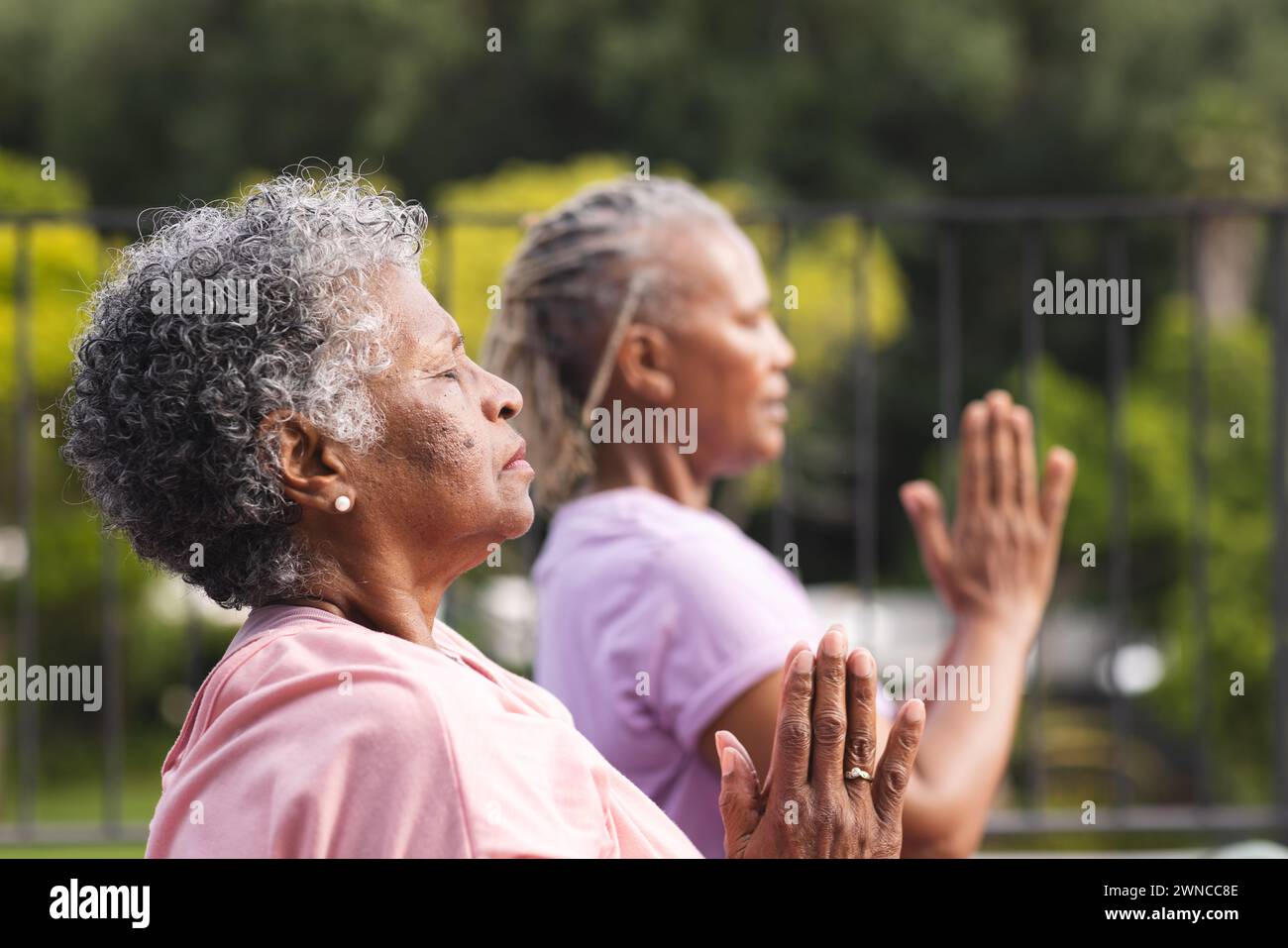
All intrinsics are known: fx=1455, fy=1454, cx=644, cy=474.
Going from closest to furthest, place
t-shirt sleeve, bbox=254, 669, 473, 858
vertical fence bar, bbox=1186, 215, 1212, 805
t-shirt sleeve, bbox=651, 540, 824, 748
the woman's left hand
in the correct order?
t-shirt sleeve, bbox=254, 669, 473, 858
t-shirt sleeve, bbox=651, 540, 824, 748
the woman's left hand
vertical fence bar, bbox=1186, 215, 1212, 805

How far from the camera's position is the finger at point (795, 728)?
130 cm

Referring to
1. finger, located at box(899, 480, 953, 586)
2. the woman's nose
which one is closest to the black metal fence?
finger, located at box(899, 480, 953, 586)

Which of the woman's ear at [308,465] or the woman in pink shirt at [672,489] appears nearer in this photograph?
the woman's ear at [308,465]

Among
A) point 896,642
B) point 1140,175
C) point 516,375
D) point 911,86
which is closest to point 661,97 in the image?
point 911,86

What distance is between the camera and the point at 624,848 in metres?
1.29

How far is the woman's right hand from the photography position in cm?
131

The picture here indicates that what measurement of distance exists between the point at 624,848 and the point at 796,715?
0.19 metres

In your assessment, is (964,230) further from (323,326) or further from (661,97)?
(323,326)

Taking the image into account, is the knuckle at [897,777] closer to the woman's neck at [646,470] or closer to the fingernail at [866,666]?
the fingernail at [866,666]

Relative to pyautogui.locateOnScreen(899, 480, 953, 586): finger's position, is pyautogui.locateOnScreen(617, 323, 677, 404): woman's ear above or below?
above

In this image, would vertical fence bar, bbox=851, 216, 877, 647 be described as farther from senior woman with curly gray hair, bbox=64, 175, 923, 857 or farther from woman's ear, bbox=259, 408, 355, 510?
woman's ear, bbox=259, 408, 355, 510

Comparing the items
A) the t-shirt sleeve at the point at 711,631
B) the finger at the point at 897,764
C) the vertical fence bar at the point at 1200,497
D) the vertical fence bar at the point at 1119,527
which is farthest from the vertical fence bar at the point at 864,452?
the finger at the point at 897,764

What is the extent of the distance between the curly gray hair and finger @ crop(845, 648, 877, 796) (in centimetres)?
48

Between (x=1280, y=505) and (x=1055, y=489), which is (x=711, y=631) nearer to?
(x=1055, y=489)
